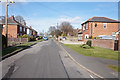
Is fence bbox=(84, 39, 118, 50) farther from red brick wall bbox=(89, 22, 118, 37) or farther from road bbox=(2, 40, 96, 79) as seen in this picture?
red brick wall bbox=(89, 22, 118, 37)

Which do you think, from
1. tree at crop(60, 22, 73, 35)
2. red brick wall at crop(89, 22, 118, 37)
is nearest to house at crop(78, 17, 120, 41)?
red brick wall at crop(89, 22, 118, 37)

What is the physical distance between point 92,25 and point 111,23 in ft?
19.2

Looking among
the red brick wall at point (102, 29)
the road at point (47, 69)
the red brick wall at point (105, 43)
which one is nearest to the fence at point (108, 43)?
the red brick wall at point (105, 43)

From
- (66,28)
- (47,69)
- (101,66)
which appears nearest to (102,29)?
(101,66)

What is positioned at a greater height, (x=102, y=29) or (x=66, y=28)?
(x=66, y=28)

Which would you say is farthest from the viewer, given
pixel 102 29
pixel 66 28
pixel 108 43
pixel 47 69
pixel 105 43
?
pixel 66 28

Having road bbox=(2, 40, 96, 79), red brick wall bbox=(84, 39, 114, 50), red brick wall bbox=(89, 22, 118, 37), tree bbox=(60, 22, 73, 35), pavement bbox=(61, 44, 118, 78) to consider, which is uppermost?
tree bbox=(60, 22, 73, 35)

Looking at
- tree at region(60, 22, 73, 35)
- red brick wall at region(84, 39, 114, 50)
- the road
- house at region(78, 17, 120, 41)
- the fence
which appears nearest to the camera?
the road

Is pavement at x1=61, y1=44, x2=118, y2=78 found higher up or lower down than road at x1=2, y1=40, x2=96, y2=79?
higher up

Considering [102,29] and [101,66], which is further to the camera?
[102,29]

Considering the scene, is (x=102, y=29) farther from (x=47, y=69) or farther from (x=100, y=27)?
(x=47, y=69)

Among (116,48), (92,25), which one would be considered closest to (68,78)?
(116,48)

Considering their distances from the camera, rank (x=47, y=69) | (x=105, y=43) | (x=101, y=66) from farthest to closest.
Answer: (x=105, y=43), (x=101, y=66), (x=47, y=69)

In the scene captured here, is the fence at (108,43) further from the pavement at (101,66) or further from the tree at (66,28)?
the tree at (66,28)
